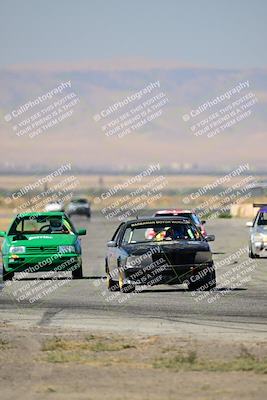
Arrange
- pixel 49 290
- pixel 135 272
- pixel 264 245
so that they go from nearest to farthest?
pixel 135 272
pixel 49 290
pixel 264 245

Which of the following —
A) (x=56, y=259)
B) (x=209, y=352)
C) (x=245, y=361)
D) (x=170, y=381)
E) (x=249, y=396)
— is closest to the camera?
(x=249, y=396)

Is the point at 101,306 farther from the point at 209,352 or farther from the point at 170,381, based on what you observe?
the point at 170,381

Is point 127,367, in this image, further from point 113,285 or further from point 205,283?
point 113,285

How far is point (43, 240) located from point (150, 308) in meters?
7.56

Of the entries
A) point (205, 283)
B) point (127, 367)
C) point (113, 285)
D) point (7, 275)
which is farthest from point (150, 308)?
point (7, 275)

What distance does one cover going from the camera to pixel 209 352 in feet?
43.2

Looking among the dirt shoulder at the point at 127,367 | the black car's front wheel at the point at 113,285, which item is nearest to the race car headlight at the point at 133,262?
the black car's front wheel at the point at 113,285

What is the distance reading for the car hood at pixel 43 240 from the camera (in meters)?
25.5

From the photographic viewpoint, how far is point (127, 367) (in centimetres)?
1214

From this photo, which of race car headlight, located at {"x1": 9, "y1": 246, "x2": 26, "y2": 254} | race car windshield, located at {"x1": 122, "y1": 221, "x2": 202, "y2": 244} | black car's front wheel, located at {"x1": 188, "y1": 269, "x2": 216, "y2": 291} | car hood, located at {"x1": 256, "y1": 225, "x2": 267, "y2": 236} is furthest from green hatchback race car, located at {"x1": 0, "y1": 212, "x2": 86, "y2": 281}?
car hood, located at {"x1": 256, "y1": 225, "x2": 267, "y2": 236}

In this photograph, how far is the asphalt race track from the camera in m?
15.8

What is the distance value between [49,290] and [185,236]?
2.61 m

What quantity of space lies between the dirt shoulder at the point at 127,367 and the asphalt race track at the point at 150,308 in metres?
1.04

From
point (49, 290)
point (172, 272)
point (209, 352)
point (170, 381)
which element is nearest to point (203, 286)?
point (172, 272)
